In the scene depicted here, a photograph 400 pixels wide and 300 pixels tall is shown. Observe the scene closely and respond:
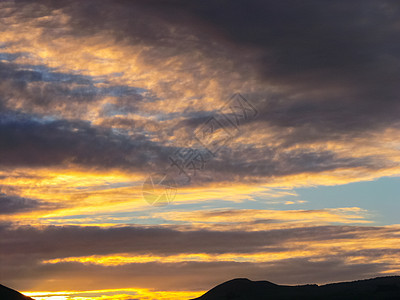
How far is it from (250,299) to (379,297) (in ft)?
159

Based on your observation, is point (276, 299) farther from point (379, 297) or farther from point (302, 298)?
point (379, 297)

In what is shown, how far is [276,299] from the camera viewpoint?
193m

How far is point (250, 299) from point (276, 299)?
37.2 ft

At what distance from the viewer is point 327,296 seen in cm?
18912

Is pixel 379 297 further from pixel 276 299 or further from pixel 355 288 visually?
pixel 276 299

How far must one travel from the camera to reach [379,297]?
180 metres

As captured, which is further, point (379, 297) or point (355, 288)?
point (355, 288)

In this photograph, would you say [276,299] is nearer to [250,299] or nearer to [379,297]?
[250,299]

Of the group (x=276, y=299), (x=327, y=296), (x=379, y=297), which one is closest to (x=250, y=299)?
(x=276, y=299)

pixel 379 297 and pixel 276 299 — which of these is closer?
pixel 379 297

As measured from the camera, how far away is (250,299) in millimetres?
199000

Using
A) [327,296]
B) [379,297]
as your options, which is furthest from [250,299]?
[379,297]

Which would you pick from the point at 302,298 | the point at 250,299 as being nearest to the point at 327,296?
the point at 302,298

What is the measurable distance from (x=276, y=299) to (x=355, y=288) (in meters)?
32.3
